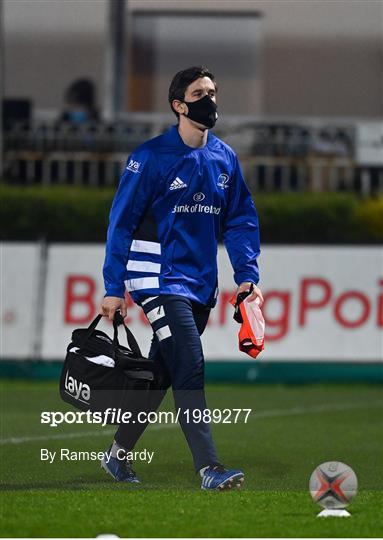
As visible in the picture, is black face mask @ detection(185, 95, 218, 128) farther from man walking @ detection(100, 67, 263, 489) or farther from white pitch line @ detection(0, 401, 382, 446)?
white pitch line @ detection(0, 401, 382, 446)

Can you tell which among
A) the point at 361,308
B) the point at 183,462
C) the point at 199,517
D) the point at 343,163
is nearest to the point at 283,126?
the point at 343,163

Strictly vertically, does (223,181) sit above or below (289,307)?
above

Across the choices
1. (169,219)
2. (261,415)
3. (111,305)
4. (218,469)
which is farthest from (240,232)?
(261,415)

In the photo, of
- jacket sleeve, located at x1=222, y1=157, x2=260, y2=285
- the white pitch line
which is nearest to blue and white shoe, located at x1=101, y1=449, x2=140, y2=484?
jacket sleeve, located at x1=222, y1=157, x2=260, y2=285

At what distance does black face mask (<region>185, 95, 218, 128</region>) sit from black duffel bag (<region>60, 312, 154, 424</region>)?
115cm

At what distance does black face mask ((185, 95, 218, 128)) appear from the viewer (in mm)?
8438

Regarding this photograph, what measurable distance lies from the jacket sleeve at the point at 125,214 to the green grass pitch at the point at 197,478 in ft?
3.72

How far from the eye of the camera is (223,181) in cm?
852

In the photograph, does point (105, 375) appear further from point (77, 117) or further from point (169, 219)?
point (77, 117)

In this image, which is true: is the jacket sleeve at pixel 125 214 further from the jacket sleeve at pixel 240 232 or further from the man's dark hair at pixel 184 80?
the jacket sleeve at pixel 240 232

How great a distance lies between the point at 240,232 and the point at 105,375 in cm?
111

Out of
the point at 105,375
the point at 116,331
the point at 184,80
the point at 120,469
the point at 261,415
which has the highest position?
the point at 184,80

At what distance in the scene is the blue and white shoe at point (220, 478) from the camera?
802cm

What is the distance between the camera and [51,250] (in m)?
16.9
